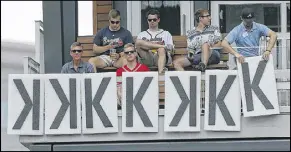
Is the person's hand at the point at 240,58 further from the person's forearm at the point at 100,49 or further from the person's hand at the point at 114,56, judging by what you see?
the person's forearm at the point at 100,49

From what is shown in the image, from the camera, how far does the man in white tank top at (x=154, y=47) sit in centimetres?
1188

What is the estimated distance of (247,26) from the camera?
11.8 metres

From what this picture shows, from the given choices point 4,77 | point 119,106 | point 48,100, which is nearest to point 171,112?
point 119,106

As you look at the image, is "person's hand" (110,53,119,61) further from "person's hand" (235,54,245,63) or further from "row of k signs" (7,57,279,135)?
"person's hand" (235,54,245,63)

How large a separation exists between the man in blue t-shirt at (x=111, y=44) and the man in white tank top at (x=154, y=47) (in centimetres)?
33

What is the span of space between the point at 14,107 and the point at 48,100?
1.39ft

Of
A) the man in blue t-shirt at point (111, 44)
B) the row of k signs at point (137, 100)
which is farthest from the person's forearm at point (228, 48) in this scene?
the man in blue t-shirt at point (111, 44)

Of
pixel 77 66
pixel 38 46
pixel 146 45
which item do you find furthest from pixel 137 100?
pixel 38 46

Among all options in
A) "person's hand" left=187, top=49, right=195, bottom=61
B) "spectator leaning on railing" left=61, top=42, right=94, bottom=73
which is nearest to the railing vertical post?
"spectator leaning on railing" left=61, top=42, right=94, bottom=73

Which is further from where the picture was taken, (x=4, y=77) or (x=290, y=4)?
(x=4, y=77)

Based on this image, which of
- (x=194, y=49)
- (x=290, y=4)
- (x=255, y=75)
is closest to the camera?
(x=255, y=75)

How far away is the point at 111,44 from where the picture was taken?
41.8ft

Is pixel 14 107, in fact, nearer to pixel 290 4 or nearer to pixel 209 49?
pixel 209 49

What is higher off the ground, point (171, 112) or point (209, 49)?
point (209, 49)
